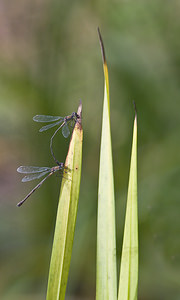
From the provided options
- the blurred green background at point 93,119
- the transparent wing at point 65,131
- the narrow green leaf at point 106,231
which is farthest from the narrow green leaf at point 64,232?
the blurred green background at point 93,119

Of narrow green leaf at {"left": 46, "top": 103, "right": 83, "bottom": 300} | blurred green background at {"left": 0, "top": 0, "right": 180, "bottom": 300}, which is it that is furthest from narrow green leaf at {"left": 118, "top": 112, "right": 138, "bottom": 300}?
blurred green background at {"left": 0, "top": 0, "right": 180, "bottom": 300}

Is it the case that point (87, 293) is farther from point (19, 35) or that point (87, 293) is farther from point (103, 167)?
point (19, 35)

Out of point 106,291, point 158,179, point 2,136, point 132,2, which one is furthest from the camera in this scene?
point 2,136

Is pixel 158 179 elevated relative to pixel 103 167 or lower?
elevated

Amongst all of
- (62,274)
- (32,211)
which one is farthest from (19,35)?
(62,274)

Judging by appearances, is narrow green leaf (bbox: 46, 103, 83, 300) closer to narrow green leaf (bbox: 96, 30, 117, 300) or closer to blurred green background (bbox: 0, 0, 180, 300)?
narrow green leaf (bbox: 96, 30, 117, 300)

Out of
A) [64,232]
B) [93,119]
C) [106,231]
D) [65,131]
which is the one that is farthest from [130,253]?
[93,119]

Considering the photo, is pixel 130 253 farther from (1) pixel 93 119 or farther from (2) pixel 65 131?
(1) pixel 93 119

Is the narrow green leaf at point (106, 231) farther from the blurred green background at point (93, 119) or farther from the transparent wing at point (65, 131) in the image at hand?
the blurred green background at point (93, 119)

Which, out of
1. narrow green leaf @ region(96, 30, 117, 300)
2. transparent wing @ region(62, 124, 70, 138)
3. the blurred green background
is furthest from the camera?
the blurred green background
